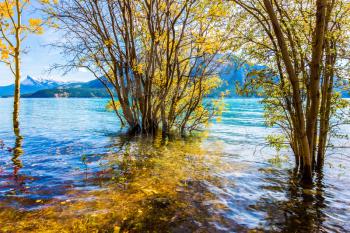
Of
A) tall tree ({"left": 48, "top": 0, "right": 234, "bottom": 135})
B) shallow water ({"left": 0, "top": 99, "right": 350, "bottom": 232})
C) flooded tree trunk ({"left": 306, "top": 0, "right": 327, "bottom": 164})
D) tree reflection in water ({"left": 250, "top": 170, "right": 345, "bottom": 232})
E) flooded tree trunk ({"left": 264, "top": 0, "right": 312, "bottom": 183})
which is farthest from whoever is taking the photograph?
tall tree ({"left": 48, "top": 0, "right": 234, "bottom": 135})

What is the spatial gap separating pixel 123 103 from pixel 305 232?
23389mm

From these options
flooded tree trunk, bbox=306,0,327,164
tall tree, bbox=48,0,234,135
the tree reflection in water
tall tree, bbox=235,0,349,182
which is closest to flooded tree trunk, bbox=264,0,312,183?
tall tree, bbox=235,0,349,182

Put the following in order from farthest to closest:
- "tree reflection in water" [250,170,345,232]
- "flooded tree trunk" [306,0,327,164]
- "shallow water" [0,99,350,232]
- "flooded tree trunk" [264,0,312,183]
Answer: "flooded tree trunk" [264,0,312,183], "flooded tree trunk" [306,0,327,164], "tree reflection in water" [250,170,345,232], "shallow water" [0,99,350,232]

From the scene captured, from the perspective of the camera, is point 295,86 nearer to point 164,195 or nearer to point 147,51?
point 164,195

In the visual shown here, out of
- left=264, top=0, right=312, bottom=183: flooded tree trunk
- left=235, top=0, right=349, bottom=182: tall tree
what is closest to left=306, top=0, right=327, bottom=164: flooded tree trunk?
left=235, top=0, right=349, bottom=182: tall tree

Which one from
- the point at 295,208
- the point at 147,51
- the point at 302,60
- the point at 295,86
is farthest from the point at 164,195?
the point at 147,51

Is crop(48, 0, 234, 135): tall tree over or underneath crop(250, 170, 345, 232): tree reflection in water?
over

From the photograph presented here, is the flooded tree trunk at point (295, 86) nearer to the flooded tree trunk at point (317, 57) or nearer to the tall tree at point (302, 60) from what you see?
the tall tree at point (302, 60)

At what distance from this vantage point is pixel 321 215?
30.2 feet

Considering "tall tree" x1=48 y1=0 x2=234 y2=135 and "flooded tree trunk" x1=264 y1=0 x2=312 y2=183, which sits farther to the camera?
"tall tree" x1=48 y1=0 x2=234 y2=135

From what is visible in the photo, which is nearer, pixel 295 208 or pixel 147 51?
pixel 295 208

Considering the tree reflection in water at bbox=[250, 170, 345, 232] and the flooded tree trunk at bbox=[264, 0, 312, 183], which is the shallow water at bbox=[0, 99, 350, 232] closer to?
the tree reflection in water at bbox=[250, 170, 345, 232]

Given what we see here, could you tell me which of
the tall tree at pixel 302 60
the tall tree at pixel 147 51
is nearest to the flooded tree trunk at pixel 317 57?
the tall tree at pixel 302 60

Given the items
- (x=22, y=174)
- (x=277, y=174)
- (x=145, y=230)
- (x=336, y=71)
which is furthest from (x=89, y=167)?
(x=336, y=71)
